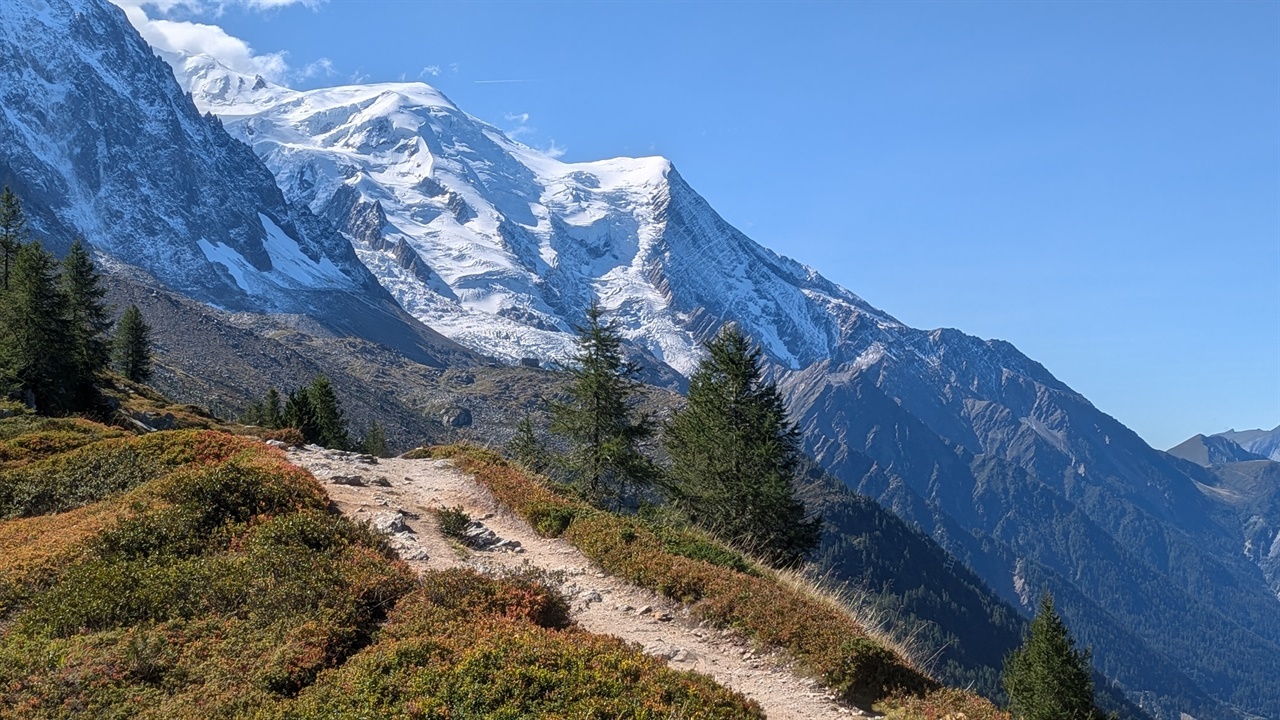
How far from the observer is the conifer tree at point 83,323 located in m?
51.5

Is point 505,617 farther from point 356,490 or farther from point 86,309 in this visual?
point 86,309

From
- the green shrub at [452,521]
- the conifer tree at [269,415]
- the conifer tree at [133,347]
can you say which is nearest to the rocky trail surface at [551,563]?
the green shrub at [452,521]

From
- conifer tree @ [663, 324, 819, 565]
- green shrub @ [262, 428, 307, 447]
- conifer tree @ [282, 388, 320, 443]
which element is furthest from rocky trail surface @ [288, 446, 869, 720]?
conifer tree @ [282, 388, 320, 443]

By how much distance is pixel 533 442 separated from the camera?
6041 centimetres

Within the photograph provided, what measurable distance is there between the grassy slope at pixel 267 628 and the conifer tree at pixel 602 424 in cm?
1952

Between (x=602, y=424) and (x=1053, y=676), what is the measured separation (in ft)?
97.8

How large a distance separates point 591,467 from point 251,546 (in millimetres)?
23089

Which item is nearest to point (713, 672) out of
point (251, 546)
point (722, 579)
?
point (722, 579)

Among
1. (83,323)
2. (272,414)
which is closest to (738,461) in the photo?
(83,323)

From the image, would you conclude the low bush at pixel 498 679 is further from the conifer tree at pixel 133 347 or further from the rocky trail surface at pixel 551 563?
the conifer tree at pixel 133 347

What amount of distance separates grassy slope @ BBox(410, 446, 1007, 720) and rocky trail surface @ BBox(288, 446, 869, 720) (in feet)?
1.06

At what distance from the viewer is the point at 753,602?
52.9 ft

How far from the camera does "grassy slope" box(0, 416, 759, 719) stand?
1074 centimetres

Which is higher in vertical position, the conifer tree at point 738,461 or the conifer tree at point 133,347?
the conifer tree at point 738,461
